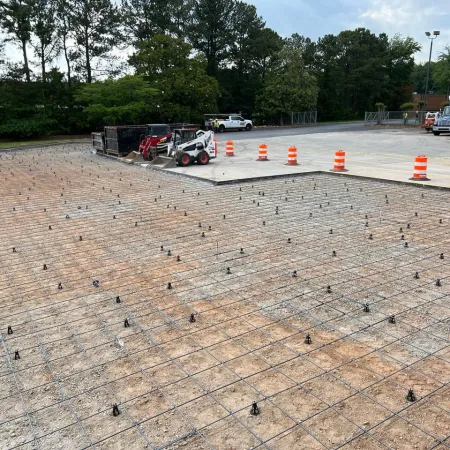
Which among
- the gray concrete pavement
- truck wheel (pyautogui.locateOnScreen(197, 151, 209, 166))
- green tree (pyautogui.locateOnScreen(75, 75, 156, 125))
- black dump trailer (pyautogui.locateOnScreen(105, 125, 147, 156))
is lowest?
the gray concrete pavement

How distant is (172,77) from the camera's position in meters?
38.9

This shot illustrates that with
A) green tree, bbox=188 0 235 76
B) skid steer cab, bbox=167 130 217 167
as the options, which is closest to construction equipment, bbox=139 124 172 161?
skid steer cab, bbox=167 130 217 167

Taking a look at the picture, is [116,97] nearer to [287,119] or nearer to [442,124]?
[442,124]

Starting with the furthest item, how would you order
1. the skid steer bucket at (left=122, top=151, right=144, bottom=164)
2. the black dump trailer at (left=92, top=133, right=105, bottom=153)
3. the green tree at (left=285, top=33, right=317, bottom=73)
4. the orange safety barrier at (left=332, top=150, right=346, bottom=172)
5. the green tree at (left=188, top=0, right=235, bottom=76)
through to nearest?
the green tree at (left=285, top=33, right=317, bottom=73) → the green tree at (left=188, top=0, right=235, bottom=76) → the black dump trailer at (left=92, top=133, right=105, bottom=153) → the skid steer bucket at (left=122, top=151, right=144, bottom=164) → the orange safety barrier at (left=332, top=150, right=346, bottom=172)

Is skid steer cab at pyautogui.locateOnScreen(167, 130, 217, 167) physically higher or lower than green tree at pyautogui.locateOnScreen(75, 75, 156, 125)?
lower

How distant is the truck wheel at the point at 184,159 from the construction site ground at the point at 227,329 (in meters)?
7.47

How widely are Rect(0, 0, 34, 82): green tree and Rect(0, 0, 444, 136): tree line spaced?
8 cm

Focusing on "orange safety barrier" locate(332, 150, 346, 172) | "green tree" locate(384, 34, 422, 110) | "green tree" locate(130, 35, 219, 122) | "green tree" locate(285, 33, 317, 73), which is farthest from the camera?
"green tree" locate(384, 34, 422, 110)

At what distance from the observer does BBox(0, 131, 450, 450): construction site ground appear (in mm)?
3246

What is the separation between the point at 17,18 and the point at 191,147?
89.4ft

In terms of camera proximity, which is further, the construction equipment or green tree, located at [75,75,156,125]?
green tree, located at [75,75,156,125]

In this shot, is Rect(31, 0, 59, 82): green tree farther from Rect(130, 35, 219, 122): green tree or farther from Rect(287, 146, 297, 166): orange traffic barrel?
Rect(287, 146, 297, 166): orange traffic barrel

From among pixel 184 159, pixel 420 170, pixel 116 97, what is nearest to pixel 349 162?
pixel 420 170

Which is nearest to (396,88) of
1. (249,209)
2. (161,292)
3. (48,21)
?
(48,21)
